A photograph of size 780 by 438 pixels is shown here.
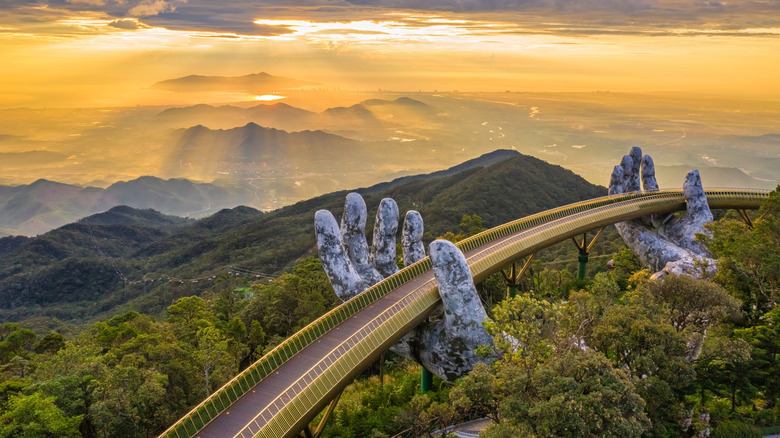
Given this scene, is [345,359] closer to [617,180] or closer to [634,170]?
[617,180]

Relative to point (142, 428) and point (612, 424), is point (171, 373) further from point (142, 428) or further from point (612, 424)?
point (612, 424)

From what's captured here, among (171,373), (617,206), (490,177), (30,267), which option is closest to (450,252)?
(171,373)

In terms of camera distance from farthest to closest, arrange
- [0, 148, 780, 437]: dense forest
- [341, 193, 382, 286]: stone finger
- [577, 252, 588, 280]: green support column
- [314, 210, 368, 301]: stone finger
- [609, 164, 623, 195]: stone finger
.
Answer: [609, 164, 623, 195]: stone finger
[577, 252, 588, 280]: green support column
[341, 193, 382, 286]: stone finger
[314, 210, 368, 301]: stone finger
[0, 148, 780, 437]: dense forest

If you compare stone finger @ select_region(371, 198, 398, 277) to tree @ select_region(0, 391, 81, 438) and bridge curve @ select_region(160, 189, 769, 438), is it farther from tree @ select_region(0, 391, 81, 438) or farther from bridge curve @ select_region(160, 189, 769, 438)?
tree @ select_region(0, 391, 81, 438)

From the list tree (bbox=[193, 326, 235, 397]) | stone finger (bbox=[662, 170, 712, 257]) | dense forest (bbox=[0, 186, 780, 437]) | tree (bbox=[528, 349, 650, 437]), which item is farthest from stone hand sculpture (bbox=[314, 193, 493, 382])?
stone finger (bbox=[662, 170, 712, 257])

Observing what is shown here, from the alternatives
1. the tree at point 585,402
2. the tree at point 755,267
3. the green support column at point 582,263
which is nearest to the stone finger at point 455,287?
the tree at point 585,402

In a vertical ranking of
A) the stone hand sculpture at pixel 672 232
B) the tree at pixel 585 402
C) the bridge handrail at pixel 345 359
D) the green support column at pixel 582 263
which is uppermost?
the tree at pixel 585 402

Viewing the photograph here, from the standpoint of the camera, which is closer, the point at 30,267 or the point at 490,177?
the point at 490,177

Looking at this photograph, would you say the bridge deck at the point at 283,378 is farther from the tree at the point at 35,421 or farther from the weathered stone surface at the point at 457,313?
the tree at the point at 35,421
